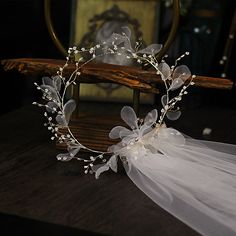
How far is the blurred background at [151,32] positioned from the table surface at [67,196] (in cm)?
42

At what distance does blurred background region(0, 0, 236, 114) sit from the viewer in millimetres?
1422

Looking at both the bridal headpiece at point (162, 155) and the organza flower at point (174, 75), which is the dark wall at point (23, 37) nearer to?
the bridal headpiece at point (162, 155)

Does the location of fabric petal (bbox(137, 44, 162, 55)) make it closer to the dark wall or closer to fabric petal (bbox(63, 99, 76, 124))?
fabric petal (bbox(63, 99, 76, 124))

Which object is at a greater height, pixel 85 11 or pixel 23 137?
pixel 85 11

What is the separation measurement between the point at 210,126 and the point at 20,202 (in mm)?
592

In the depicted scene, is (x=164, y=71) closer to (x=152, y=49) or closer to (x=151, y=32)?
(x=152, y=49)

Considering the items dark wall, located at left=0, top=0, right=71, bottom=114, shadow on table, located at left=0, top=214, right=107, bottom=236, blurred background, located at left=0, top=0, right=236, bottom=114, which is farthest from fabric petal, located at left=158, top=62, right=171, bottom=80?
dark wall, located at left=0, top=0, right=71, bottom=114

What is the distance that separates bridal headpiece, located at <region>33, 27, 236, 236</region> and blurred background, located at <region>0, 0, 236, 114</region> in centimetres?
44

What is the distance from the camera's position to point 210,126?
1.27 m

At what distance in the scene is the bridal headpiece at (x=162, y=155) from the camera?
839 mm

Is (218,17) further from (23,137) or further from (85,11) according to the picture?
(23,137)

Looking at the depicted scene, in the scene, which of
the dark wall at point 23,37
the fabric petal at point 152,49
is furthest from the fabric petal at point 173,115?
the dark wall at point 23,37

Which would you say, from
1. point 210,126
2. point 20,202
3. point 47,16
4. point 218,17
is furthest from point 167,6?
point 20,202

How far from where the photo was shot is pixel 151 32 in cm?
141
